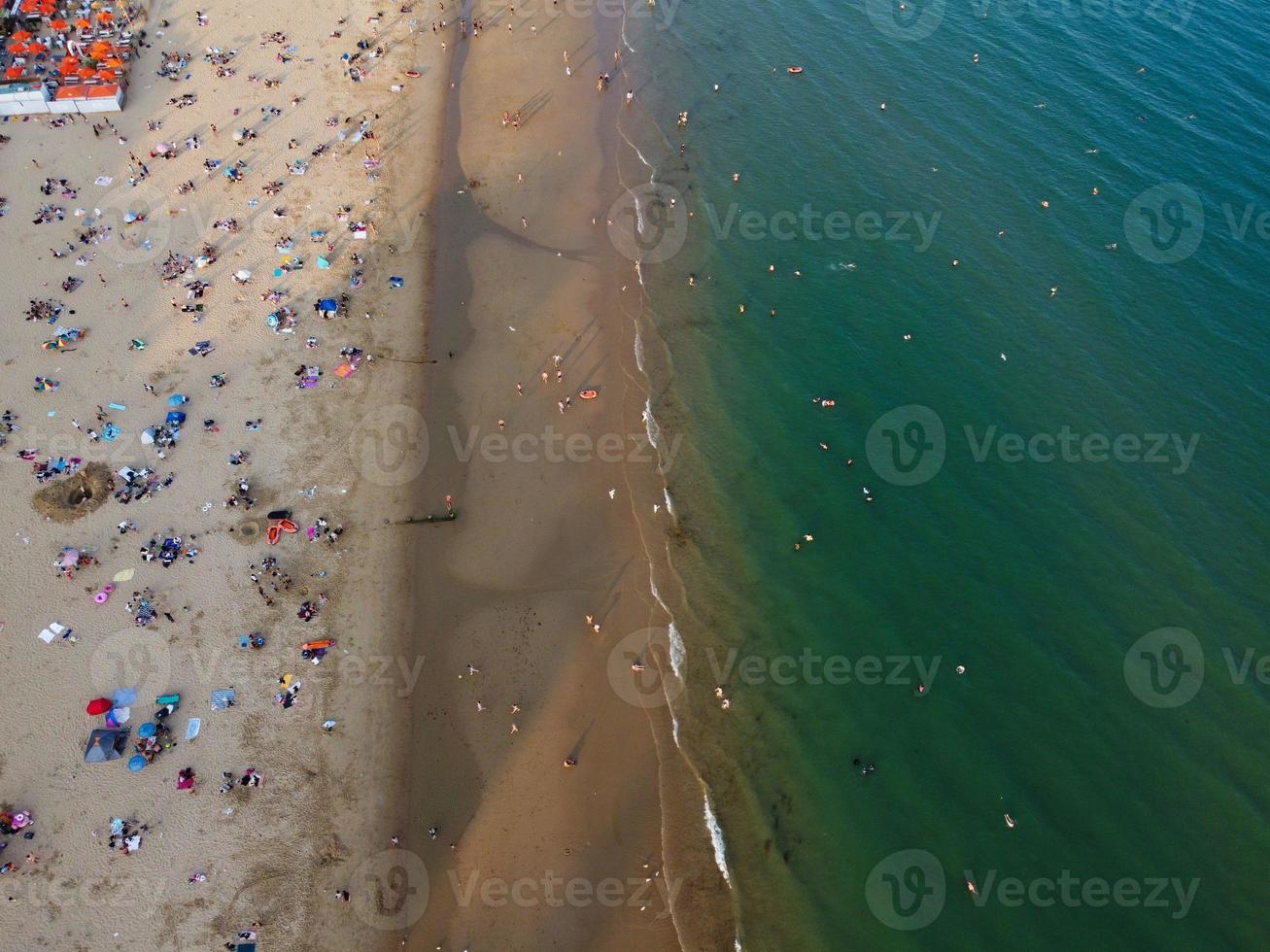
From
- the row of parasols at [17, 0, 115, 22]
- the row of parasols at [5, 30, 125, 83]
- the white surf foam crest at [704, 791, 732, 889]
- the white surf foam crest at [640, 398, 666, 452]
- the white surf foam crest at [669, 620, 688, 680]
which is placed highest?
the row of parasols at [17, 0, 115, 22]

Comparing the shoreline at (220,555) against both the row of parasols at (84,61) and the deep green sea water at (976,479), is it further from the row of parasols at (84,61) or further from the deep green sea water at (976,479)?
the deep green sea water at (976,479)

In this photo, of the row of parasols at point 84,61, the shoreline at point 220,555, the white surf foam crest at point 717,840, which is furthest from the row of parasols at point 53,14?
the white surf foam crest at point 717,840

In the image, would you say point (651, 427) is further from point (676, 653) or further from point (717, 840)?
point (717, 840)

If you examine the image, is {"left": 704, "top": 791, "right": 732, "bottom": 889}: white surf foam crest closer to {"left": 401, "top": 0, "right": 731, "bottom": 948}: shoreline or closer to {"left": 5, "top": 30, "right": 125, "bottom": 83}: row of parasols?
{"left": 401, "top": 0, "right": 731, "bottom": 948}: shoreline

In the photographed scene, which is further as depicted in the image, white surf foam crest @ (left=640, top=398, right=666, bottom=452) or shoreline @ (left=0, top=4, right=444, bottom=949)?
white surf foam crest @ (left=640, top=398, right=666, bottom=452)

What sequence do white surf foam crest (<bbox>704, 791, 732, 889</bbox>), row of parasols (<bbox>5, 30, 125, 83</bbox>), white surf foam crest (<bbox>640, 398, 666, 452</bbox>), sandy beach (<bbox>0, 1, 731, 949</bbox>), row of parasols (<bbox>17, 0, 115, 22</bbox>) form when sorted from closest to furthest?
sandy beach (<bbox>0, 1, 731, 949</bbox>), white surf foam crest (<bbox>704, 791, 732, 889</bbox>), white surf foam crest (<bbox>640, 398, 666, 452</bbox>), row of parasols (<bbox>5, 30, 125, 83</bbox>), row of parasols (<bbox>17, 0, 115, 22</bbox>)

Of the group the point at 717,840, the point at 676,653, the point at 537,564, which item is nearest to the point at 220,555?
the point at 537,564

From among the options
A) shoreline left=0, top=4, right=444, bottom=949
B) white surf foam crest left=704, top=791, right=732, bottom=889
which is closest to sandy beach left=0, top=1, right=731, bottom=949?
shoreline left=0, top=4, right=444, bottom=949

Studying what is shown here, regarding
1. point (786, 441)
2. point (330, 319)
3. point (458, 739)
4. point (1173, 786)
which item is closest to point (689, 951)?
point (458, 739)
